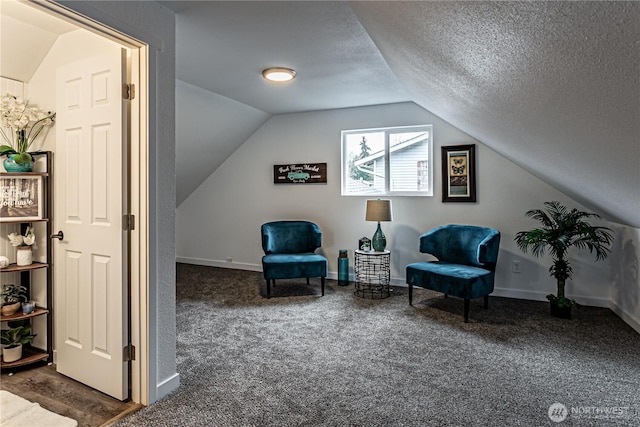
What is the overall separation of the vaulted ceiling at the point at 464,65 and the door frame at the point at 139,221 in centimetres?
53

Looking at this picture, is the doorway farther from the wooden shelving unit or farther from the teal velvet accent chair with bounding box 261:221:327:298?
the teal velvet accent chair with bounding box 261:221:327:298

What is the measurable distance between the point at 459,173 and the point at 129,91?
362 cm

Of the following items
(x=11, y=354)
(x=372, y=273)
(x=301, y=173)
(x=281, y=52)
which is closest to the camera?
(x=11, y=354)

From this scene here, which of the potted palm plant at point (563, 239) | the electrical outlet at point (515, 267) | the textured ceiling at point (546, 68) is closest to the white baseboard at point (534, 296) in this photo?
the electrical outlet at point (515, 267)

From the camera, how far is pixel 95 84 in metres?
2.18

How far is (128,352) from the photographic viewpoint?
2104mm

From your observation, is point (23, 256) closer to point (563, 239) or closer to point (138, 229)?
point (138, 229)

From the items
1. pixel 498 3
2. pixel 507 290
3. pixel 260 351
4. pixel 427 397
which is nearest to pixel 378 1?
pixel 498 3

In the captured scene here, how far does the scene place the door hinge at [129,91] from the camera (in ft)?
6.74

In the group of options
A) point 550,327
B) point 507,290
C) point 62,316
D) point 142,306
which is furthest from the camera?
point 507,290

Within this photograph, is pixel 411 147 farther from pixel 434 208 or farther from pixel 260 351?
pixel 260 351

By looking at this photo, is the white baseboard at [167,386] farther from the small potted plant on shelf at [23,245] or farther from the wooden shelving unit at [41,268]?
the small potted plant on shelf at [23,245]

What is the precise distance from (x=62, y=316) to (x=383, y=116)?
397 cm

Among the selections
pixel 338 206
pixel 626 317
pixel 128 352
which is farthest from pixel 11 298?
pixel 626 317
